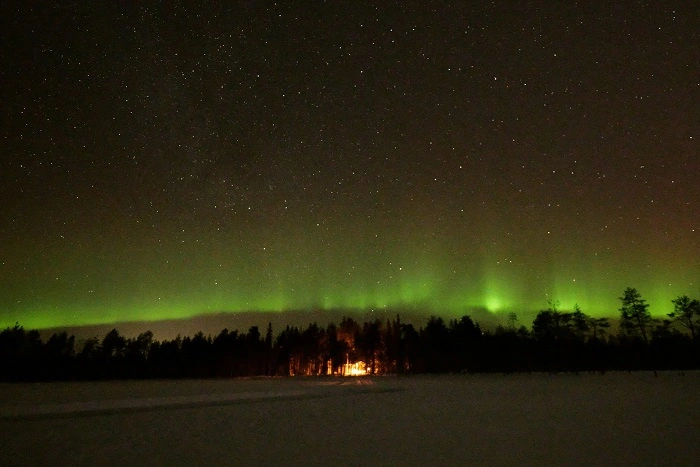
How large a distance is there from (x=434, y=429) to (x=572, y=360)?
64077mm

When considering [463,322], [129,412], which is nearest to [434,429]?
[129,412]

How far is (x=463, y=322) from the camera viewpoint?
3654 inches

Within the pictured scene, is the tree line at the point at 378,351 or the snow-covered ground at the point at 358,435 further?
the tree line at the point at 378,351

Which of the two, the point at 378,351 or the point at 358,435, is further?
the point at 378,351

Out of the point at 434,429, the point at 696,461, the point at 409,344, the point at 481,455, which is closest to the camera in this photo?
the point at 696,461

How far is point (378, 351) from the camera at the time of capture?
280ft

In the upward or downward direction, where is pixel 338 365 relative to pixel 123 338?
downward

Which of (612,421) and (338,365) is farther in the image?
(338,365)

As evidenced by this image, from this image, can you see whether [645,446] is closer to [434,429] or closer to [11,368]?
[434,429]

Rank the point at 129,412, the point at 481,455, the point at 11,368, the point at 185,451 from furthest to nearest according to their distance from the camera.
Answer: the point at 11,368, the point at 129,412, the point at 185,451, the point at 481,455

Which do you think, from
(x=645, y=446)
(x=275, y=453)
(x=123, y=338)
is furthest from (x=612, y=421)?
(x=123, y=338)

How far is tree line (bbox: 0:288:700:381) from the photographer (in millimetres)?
62531

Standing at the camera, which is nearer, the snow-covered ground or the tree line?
the snow-covered ground

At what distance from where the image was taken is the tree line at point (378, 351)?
6253cm
